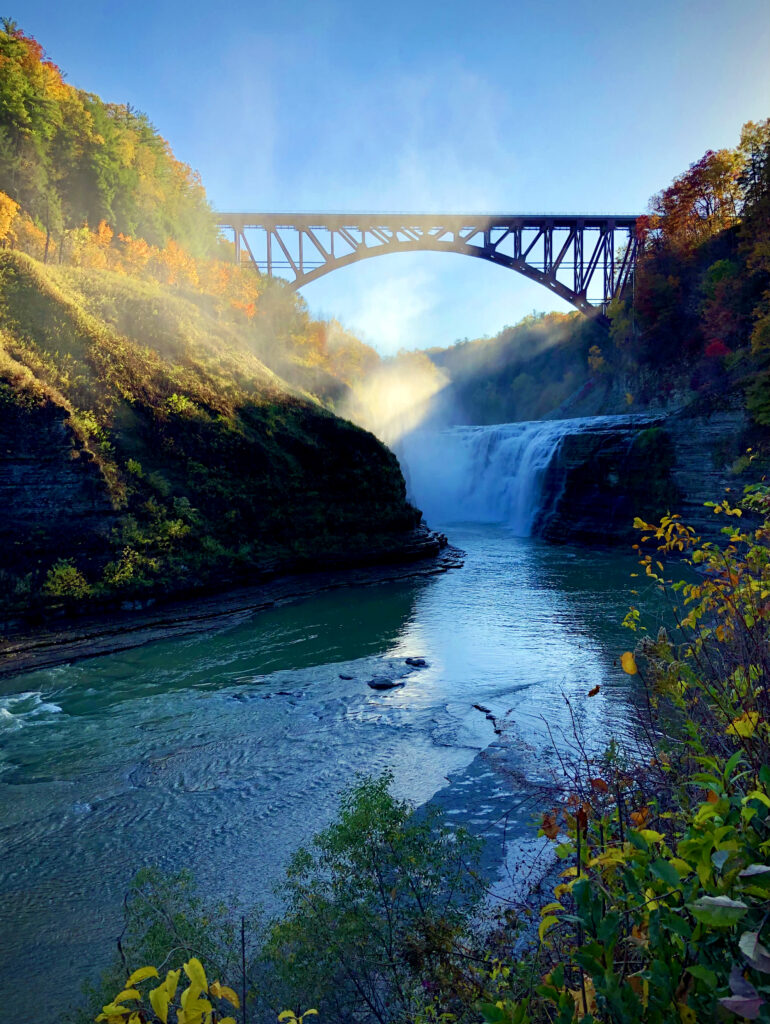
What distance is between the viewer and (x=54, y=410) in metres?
14.4

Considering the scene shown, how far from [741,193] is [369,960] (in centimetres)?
4198

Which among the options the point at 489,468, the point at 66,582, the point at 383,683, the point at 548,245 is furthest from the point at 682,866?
the point at 548,245

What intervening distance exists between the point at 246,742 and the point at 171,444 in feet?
38.4

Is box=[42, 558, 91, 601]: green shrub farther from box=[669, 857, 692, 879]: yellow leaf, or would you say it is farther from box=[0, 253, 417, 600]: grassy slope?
box=[669, 857, 692, 879]: yellow leaf

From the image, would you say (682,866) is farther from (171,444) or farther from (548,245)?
(548,245)

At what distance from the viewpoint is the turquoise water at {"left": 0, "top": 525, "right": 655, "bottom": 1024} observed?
202 inches

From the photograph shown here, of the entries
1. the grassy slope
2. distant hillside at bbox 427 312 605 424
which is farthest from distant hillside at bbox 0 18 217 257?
distant hillside at bbox 427 312 605 424

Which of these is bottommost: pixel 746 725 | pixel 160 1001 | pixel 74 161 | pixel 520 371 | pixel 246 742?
pixel 246 742

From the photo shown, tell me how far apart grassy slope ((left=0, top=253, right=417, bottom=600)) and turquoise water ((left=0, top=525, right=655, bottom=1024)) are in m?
3.27

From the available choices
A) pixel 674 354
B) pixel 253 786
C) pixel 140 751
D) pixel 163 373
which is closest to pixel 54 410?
pixel 163 373

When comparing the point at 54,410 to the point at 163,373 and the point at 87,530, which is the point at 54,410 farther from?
the point at 163,373

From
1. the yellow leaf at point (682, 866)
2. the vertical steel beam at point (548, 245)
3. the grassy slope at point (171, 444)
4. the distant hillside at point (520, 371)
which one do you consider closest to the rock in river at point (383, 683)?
the grassy slope at point (171, 444)

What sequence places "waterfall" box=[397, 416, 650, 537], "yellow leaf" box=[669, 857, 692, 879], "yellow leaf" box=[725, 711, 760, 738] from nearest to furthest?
1. "yellow leaf" box=[669, 857, 692, 879]
2. "yellow leaf" box=[725, 711, 760, 738]
3. "waterfall" box=[397, 416, 650, 537]

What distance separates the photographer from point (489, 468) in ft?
109
